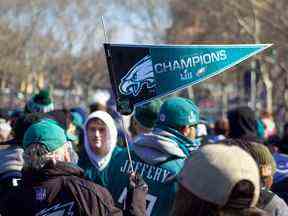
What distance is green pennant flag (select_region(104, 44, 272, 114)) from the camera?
4.84 metres

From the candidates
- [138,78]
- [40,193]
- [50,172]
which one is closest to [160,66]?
[138,78]

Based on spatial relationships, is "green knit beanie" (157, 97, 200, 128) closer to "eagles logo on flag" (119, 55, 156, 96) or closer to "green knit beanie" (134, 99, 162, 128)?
"eagles logo on flag" (119, 55, 156, 96)

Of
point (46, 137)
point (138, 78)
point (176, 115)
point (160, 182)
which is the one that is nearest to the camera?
point (46, 137)

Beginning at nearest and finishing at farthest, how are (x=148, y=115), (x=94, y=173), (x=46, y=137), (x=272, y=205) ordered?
(x=272, y=205) < (x=46, y=137) < (x=94, y=173) < (x=148, y=115)

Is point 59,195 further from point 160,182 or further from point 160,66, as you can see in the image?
point 160,66

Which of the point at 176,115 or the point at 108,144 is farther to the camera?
the point at 108,144

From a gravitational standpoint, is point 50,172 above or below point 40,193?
above

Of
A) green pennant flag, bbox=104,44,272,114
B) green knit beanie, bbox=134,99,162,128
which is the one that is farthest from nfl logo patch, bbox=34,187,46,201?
green knit beanie, bbox=134,99,162,128

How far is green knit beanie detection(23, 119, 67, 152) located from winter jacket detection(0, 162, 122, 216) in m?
0.17

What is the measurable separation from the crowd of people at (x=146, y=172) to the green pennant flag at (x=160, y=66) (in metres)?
0.26

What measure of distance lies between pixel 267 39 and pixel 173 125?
25615mm

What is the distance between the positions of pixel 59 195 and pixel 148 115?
2.46m

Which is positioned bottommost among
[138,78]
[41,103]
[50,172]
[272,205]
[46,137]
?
[272,205]

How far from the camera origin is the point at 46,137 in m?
4.46
